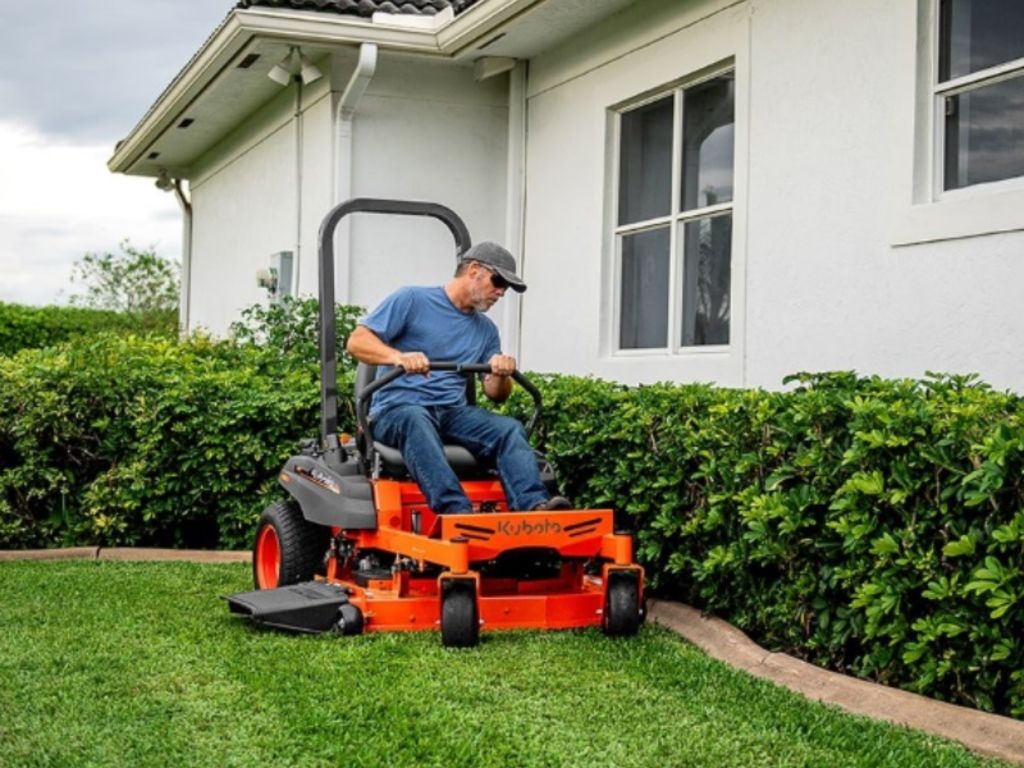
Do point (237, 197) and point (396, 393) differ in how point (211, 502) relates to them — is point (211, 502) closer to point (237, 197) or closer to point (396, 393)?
point (396, 393)

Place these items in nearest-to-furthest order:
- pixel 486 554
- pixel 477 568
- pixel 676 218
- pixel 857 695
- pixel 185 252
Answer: pixel 857 695
pixel 486 554
pixel 477 568
pixel 676 218
pixel 185 252

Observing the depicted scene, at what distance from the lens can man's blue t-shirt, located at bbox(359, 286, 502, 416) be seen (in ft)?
21.9

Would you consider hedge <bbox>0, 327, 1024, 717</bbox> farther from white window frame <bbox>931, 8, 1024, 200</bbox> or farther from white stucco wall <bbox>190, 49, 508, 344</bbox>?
white stucco wall <bbox>190, 49, 508, 344</bbox>

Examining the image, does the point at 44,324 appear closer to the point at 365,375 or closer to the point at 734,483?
the point at 365,375

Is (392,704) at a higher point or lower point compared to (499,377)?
lower

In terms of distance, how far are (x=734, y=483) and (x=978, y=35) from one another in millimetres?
2354

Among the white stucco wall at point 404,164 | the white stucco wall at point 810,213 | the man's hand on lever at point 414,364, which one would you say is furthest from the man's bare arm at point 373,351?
the white stucco wall at point 404,164

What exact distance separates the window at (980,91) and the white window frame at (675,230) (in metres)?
1.65

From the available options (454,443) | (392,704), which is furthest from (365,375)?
(392,704)

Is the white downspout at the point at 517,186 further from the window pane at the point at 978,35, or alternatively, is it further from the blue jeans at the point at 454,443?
the window pane at the point at 978,35

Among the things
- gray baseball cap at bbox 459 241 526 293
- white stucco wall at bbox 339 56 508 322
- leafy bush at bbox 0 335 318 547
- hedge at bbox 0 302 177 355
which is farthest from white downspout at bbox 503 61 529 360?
hedge at bbox 0 302 177 355

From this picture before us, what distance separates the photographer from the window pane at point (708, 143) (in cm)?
855

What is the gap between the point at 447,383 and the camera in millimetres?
6824

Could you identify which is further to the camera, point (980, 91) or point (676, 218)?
point (676, 218)
